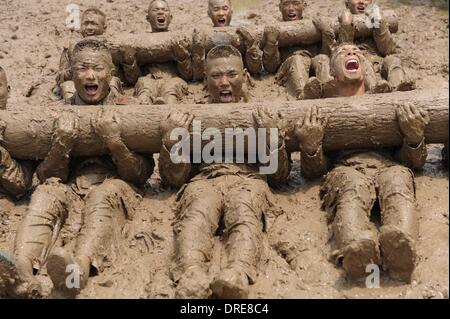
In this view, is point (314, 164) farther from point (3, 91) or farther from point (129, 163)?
point (3, 91)

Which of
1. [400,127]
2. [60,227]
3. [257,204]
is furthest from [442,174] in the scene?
[60,227]

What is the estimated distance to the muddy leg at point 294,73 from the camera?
7.95 metres

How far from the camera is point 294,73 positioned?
811cm

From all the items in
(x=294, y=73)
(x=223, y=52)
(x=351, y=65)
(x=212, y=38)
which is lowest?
(x=351, y=65)

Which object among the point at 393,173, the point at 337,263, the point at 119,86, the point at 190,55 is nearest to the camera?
the point at 337,263

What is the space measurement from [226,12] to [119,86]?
2.11 meters

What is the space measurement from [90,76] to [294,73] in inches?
109

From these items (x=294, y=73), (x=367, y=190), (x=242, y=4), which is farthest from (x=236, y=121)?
(x=242, y=4)

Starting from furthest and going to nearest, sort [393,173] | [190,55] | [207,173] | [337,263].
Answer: [190,55], [207,173], [393,173], [337,263]

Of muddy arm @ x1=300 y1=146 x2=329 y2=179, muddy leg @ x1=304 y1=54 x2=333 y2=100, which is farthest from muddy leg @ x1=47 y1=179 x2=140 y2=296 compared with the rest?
muddy leg @ x1=304 y1=54 x2=333 y2=100

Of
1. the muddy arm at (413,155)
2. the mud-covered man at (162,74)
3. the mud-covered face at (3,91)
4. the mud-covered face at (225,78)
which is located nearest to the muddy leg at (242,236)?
the mud-covered face at (225,78)

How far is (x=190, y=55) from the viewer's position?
326 inches

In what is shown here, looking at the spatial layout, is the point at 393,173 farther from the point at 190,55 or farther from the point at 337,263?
the point at 190,55
